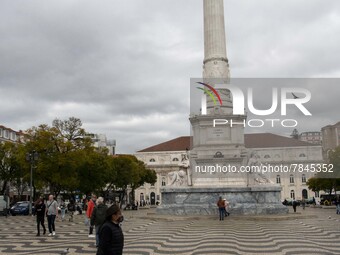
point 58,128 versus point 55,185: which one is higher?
point 58,128

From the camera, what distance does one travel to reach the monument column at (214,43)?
35.4m

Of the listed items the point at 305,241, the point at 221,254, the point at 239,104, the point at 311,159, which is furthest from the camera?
the point at 311,159

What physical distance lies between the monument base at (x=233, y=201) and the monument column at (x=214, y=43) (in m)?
10.4

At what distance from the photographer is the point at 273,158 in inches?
3054

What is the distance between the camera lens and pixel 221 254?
1129 cm

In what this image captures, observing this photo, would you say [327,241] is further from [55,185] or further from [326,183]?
[326,183]

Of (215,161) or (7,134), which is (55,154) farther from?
(7,134)

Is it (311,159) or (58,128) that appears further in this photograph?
(311,159)

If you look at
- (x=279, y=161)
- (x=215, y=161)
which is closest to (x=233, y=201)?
(x=215, y=161)

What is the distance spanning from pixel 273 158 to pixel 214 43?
46.1 metres

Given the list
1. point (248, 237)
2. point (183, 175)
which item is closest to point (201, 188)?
point (183, 175)

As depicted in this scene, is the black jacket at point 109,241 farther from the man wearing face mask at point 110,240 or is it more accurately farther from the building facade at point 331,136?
the building facade at point 331,136

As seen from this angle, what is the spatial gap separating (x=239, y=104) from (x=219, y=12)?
8044 mm

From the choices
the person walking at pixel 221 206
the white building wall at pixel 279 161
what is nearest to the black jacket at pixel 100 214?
the person walking at pixel 221 206
